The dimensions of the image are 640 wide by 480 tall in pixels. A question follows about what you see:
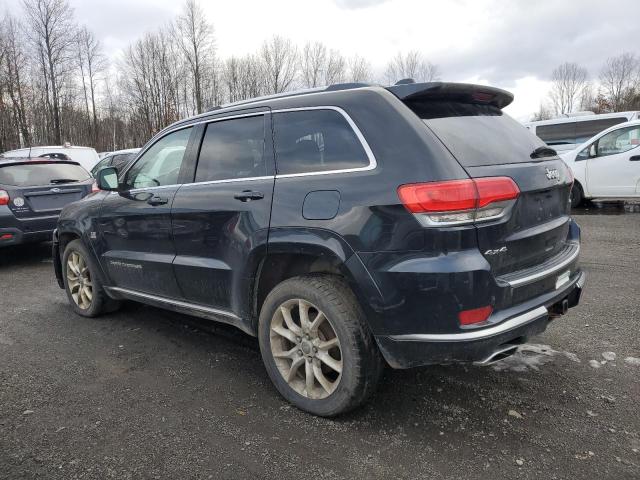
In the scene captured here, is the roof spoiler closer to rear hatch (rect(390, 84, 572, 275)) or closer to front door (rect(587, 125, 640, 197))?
rear hatch (rect(390, 84, 572, 275))

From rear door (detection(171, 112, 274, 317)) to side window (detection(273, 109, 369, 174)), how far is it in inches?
4.2

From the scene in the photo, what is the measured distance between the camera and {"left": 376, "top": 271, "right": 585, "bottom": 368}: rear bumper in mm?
2275

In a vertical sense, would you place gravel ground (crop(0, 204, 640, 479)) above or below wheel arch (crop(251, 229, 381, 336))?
below

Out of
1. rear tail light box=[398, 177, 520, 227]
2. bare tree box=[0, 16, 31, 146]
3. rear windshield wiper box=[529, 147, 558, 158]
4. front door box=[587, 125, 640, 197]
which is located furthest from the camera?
bare tree box=[0, 16, 31, 146]

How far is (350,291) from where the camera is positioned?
2623 millimetres

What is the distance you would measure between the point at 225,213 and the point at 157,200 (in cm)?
86

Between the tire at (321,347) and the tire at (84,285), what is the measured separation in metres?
2.34

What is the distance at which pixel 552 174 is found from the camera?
9.09 feet

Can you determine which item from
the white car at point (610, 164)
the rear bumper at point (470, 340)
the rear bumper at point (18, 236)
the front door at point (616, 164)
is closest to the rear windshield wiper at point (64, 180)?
the rear bumper at point (18, 236)

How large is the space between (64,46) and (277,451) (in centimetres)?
4271

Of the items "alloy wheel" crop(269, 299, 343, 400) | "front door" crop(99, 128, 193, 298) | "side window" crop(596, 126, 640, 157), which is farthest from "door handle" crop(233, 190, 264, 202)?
"side window" crop(596, 126, 640, 157)

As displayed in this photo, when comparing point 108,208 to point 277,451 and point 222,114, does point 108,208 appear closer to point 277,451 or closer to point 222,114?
point 222,114

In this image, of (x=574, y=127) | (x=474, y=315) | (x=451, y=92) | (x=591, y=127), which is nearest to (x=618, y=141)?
(x=591, y=127)

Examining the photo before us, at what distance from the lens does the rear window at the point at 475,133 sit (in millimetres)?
2488
